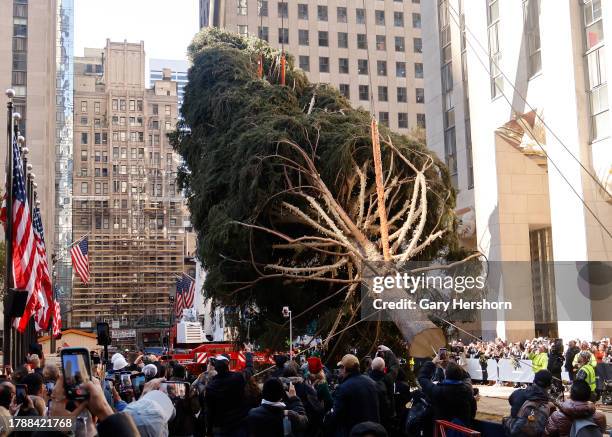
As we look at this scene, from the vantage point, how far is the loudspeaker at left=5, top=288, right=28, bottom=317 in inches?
537

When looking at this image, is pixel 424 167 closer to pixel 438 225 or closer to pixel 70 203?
pixel 438 225

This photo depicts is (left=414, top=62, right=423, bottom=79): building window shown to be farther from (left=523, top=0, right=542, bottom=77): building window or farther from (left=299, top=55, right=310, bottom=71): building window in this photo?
(left=523, top=0, right=542, bottom=77): building window

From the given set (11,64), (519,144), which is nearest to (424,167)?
(519,144)

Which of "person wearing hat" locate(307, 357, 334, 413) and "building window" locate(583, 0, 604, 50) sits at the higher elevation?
"building window" locate(583, 0, 604, 50)

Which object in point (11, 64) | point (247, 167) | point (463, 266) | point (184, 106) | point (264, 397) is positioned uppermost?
point (11, 64)

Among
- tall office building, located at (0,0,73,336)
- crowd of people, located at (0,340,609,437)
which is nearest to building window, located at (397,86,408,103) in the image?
tall office building, located at (0,0,73,336)

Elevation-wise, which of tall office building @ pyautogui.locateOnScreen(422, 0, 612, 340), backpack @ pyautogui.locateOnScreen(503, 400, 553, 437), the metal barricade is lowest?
the metal barricade

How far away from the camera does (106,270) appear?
9369 centimetres

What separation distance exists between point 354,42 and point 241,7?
12984mm

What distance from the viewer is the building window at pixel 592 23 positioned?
30.2 meters

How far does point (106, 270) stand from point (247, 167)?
261 ft

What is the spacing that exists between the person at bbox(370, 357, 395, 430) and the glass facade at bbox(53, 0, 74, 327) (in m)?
81.8

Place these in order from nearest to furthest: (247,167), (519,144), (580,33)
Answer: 1. (247,167)
2. (580,33)
3. (519,144)

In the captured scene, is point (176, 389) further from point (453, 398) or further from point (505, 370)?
point (505, 370)
